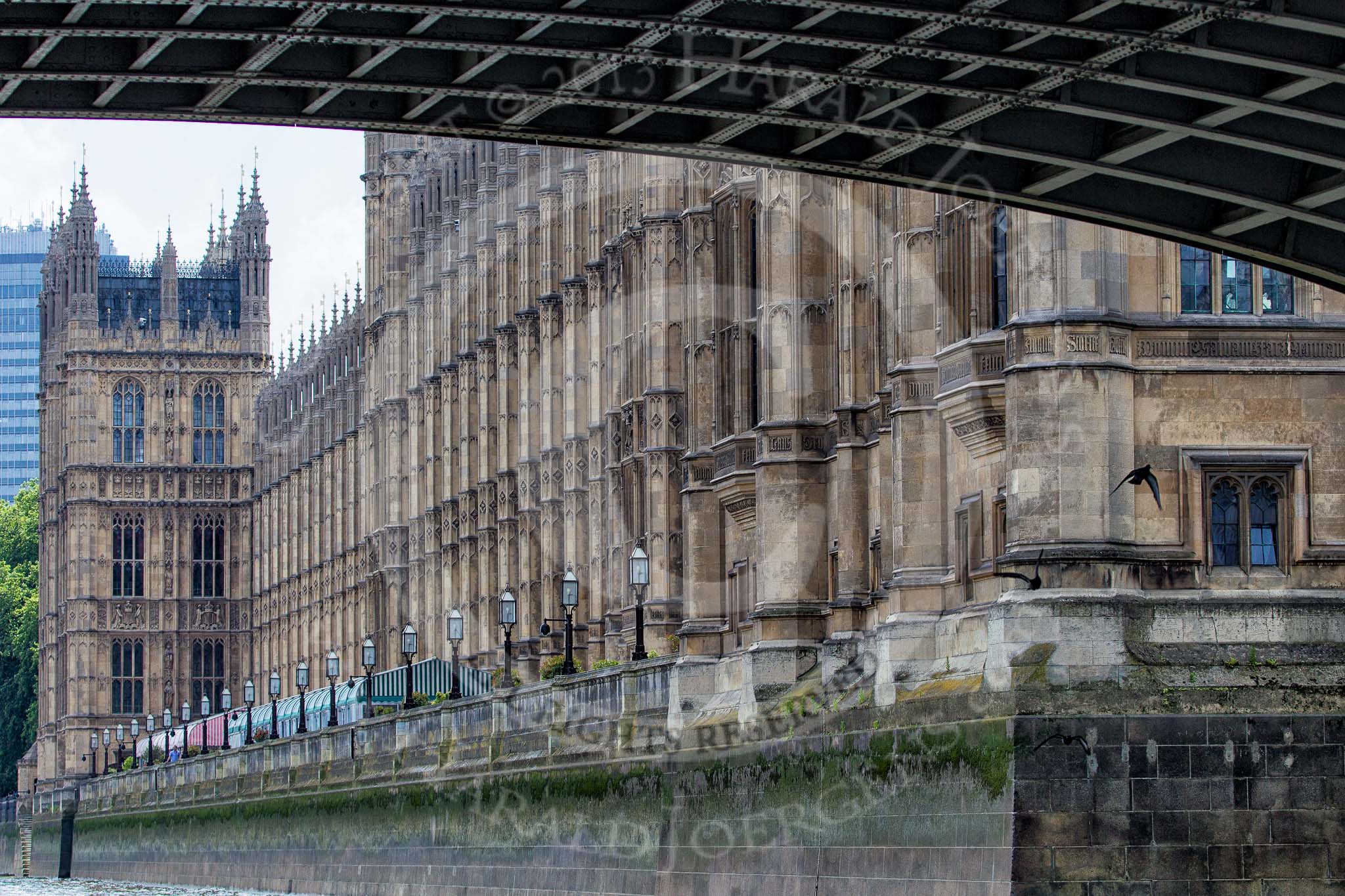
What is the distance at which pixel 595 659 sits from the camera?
237ft

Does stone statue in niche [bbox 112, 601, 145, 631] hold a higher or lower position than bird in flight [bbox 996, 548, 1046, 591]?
higher

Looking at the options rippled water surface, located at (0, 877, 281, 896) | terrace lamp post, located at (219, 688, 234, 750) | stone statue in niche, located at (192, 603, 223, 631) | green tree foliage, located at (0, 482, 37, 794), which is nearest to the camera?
rippled water surface, located at (0, 877, 281, 896)

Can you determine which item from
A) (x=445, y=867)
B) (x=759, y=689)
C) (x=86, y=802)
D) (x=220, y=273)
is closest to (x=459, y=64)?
(x=759, y=689)

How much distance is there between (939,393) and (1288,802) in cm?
893

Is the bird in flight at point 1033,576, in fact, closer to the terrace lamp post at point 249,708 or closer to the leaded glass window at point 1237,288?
the leaded glass window at point 1237,288

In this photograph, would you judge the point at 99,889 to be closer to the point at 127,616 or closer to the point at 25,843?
the point at 25,843

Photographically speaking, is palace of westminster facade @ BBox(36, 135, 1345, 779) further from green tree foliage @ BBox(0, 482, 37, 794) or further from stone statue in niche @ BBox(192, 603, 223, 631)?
green tree foliage @ BBox(0, 482, 37, 794)

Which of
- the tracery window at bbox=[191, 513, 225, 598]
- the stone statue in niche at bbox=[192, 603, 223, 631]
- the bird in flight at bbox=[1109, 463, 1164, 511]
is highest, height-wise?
the tracery window at bbox=[191, 513, 225, 598]

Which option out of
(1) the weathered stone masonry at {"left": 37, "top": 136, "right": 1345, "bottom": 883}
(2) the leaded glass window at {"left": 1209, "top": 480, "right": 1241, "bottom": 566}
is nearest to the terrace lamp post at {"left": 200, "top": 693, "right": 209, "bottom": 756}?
(1) the weathered stone masonry at {"left": 37, "top": 136, "right": 1345, "bottom": 883}

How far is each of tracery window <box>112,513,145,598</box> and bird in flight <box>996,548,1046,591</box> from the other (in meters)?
119

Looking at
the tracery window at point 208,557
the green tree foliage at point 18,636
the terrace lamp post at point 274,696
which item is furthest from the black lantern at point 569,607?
the green tree foliage at point 18,636

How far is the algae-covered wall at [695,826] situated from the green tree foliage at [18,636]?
327ft

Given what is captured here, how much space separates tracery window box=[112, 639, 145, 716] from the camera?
151250mm

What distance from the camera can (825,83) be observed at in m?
26.4
